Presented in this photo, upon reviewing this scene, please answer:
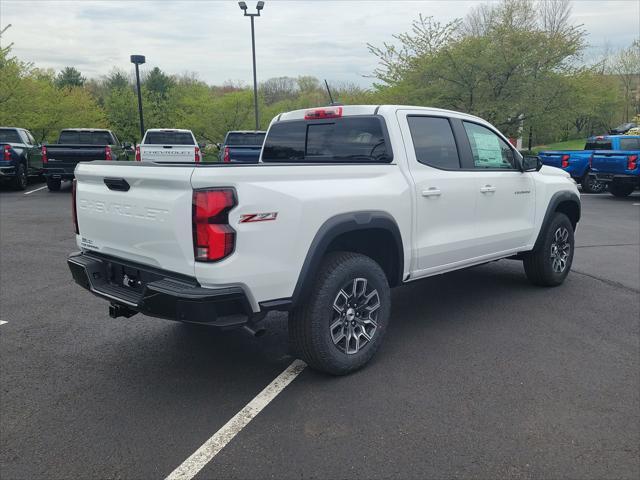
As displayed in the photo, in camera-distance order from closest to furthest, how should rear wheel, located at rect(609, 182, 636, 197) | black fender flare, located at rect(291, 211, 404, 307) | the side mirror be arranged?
black fender flare, located at rect(291, 211, 404, 307) < the side mirror < rear wheel, located at rect(609, 182, 636, 197)

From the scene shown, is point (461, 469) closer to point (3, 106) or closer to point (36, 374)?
point (36, 374)

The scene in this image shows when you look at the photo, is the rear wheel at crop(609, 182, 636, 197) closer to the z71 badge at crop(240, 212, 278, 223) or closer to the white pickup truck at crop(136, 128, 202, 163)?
the white pickup truck at crop(136, 128, 202, 163)

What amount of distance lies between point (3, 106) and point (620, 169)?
23604 mm

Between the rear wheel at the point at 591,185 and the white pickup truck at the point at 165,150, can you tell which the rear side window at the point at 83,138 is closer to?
the white pickup truck at the point at 165,150

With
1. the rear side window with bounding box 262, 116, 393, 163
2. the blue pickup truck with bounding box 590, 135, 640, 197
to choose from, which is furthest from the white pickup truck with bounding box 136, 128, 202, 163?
the blue pickup truck with bounding box 590, 135, 640, 197

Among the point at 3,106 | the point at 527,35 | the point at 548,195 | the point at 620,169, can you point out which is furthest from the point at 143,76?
the point at 548,195

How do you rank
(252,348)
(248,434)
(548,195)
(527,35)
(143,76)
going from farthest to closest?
(143,76)
(527,35)
(548,195)
(252,348)
(248,434)

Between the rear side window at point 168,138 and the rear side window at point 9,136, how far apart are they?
402 centimetres

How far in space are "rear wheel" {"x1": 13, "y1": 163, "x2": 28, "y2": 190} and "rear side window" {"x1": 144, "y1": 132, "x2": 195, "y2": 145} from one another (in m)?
3.69

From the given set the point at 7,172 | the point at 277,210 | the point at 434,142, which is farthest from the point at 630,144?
the point at 7,172

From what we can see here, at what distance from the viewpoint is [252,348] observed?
436 cm

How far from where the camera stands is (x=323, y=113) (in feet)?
15.1

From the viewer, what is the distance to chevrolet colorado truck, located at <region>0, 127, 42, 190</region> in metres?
15.1

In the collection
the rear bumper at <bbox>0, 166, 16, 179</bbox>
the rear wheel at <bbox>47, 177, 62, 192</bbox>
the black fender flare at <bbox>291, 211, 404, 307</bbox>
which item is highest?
the black fender flare at <bbox>291, 211, 404, 307</bbox>
